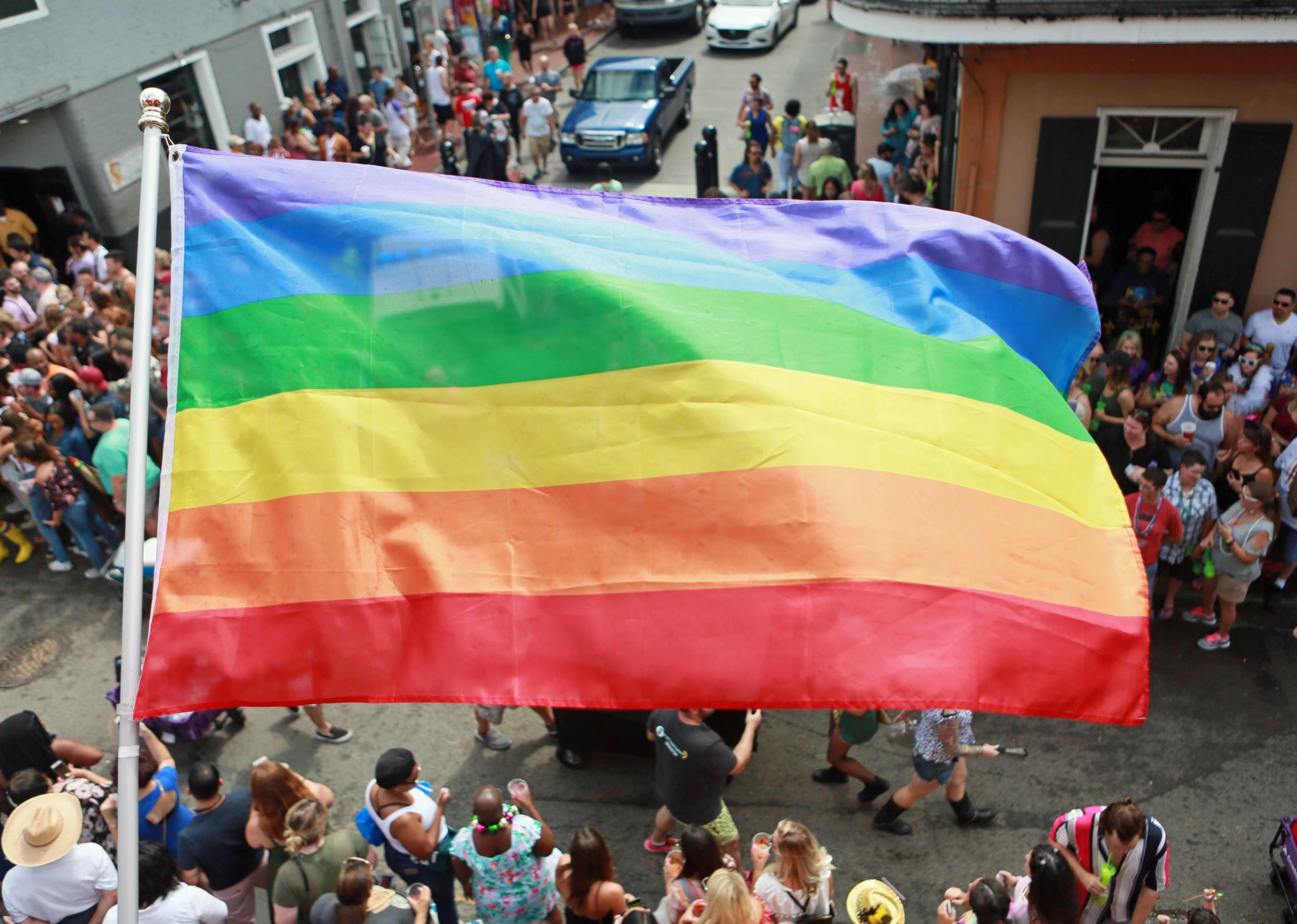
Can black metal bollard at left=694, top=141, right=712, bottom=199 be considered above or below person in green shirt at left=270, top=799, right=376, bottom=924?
below

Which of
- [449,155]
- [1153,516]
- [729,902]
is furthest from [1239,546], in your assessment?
[449,155]

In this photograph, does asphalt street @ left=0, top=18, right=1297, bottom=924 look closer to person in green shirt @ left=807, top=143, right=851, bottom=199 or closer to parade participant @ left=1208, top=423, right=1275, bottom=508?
parade participant @ left=1208, top=423, right=1275, bottom=508

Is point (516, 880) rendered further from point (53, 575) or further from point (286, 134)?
point (286, 134)

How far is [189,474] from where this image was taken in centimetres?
329

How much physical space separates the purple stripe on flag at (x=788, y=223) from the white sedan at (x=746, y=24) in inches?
826

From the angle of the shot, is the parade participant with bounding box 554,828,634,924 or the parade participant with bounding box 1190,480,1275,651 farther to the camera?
the parade participant with bounding box 1190,480,1275,651

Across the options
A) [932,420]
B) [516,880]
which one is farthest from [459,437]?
[516,880]

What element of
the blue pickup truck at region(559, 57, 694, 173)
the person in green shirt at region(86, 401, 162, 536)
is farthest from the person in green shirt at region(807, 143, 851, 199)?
the person in green shirt at region(86, 401, 162, 536)

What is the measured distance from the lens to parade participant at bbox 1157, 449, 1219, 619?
679 centimetres

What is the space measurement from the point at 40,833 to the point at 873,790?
457 centimetres

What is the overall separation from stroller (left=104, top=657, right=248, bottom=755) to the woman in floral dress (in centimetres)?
Answer: 260

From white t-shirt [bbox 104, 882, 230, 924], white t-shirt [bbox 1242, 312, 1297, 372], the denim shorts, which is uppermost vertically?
white t-shirt [bbox 104, 882, 230, 924]

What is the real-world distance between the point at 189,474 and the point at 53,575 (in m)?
7.27

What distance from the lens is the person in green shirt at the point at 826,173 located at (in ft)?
40.9
